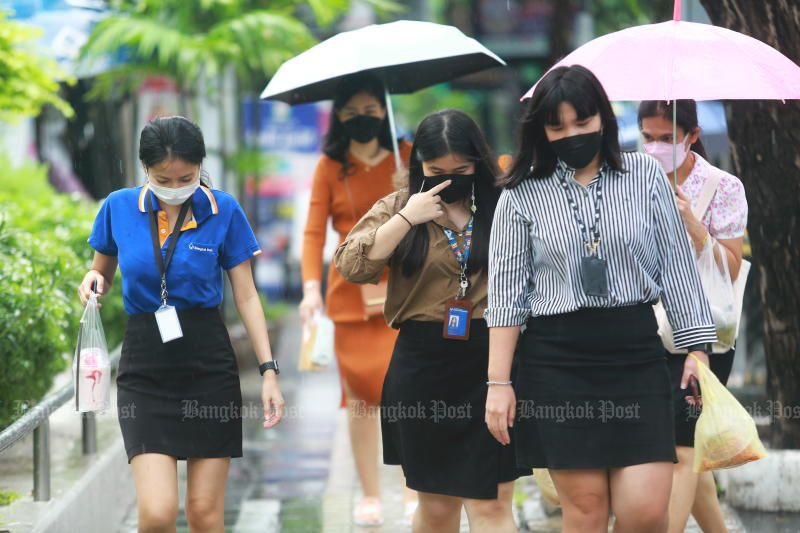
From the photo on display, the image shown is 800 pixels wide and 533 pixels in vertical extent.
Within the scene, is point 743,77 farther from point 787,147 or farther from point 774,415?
point 774,415

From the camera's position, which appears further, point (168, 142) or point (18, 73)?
point (18, 73)

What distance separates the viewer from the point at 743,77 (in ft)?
14.9

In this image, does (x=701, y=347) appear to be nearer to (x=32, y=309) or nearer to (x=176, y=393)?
(x=176, y=393)

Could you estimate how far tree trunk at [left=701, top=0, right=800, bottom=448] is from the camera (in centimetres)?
638

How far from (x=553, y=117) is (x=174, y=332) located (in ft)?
5.03

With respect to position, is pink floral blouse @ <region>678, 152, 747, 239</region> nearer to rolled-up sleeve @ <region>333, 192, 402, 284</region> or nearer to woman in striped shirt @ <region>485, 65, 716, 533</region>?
woman in striped shirt @ <region>485, 65, 716, 533</region>

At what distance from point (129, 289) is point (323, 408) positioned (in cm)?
630

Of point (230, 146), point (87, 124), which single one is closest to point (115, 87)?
point (230, 146)

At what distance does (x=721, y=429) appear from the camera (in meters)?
3.96

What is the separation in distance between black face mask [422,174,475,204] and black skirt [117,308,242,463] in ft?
3.16

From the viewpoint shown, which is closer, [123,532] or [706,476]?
[706,476]

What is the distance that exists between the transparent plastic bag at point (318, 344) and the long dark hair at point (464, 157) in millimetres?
1329

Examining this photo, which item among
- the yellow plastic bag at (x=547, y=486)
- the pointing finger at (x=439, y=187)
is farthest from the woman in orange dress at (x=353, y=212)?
the pointing finger at (x=439, y=187)

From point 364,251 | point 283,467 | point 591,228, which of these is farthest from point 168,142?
point 283,467
